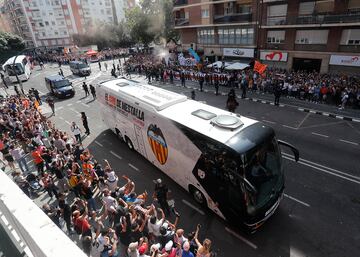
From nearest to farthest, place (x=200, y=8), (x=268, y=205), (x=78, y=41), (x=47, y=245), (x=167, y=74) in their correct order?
(x=47, y=245), (x=268, y=205), (x=167, y=74), (x=200, y=8), (x=78, y=41)

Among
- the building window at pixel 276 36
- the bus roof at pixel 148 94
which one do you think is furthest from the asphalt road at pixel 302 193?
the building window at pixel 276 36

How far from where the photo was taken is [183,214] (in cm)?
898

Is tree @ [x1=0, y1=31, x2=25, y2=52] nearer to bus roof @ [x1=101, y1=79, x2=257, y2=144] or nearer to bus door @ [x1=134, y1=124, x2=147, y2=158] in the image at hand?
bus roof @ [x1=101, y1=79, x2=257, y2=144]

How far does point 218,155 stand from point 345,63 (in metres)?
22.5

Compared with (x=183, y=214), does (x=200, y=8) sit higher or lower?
higher

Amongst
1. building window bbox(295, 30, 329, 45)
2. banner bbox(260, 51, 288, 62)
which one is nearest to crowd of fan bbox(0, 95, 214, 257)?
building window bbox(295, 30, 329, 45)

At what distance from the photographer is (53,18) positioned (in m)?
74.8

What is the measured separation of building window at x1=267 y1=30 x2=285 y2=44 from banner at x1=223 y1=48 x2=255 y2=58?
2.38 metres

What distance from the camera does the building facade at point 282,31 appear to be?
22.4 m

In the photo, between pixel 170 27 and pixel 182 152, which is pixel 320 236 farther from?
pixel 170 27

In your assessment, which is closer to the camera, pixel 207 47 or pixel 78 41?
pixel 207 47

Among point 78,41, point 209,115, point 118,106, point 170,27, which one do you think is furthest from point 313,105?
point 78,41

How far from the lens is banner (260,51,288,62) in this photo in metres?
27.2

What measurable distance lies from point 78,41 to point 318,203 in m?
80.6
